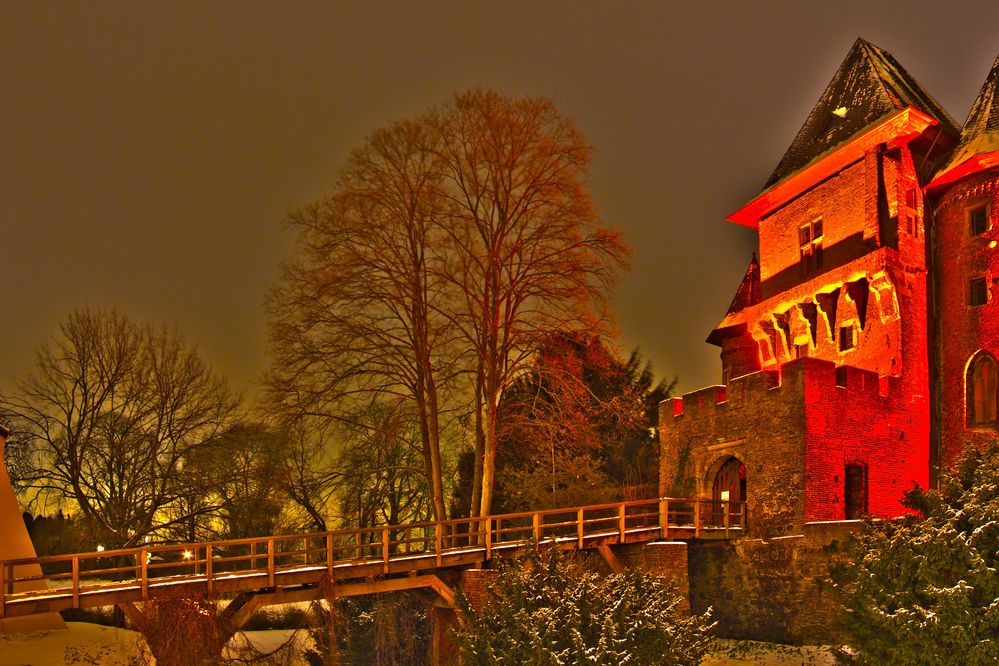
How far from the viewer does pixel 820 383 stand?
19984 millimetres

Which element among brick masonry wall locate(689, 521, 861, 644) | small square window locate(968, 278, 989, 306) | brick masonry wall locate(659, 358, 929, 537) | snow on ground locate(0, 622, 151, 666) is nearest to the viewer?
brick masonry wall locate(689, 521, 861, 644)

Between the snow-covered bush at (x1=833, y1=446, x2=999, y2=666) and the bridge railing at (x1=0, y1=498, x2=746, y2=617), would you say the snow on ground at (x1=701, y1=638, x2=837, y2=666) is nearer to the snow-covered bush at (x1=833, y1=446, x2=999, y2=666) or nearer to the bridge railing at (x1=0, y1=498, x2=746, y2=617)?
the bridge railing at (x1=0, y1=498, x2=746, y2=617)

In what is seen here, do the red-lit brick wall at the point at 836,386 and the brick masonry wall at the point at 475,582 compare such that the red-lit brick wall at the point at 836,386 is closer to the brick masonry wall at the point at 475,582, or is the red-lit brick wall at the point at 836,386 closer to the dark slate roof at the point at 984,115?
the dark slate roof at the point at 984,115

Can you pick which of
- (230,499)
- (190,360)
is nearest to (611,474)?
(230,499)

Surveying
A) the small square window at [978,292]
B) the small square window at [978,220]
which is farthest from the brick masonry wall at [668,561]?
the small square window at [978,220]

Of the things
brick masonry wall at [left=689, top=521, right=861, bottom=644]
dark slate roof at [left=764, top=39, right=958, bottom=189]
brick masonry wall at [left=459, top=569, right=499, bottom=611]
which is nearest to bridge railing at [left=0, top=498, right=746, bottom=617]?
brick masonry wall at [left=459, top=569, right=499, bottom=611]

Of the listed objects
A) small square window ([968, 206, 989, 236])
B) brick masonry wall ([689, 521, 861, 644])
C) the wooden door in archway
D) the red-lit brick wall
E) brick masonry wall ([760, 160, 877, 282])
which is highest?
brick masonry wall ([760, 160, 877, 282])

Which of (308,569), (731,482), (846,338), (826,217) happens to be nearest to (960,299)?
(846,338)

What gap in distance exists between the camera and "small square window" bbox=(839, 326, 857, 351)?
76.2 feet

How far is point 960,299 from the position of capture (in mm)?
21609

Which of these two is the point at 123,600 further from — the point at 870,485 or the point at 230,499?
the point at 230,499

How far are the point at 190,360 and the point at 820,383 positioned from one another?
22.2 meters

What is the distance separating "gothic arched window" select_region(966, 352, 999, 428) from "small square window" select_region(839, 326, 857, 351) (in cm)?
271

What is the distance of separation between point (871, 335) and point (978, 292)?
240 centimetres
